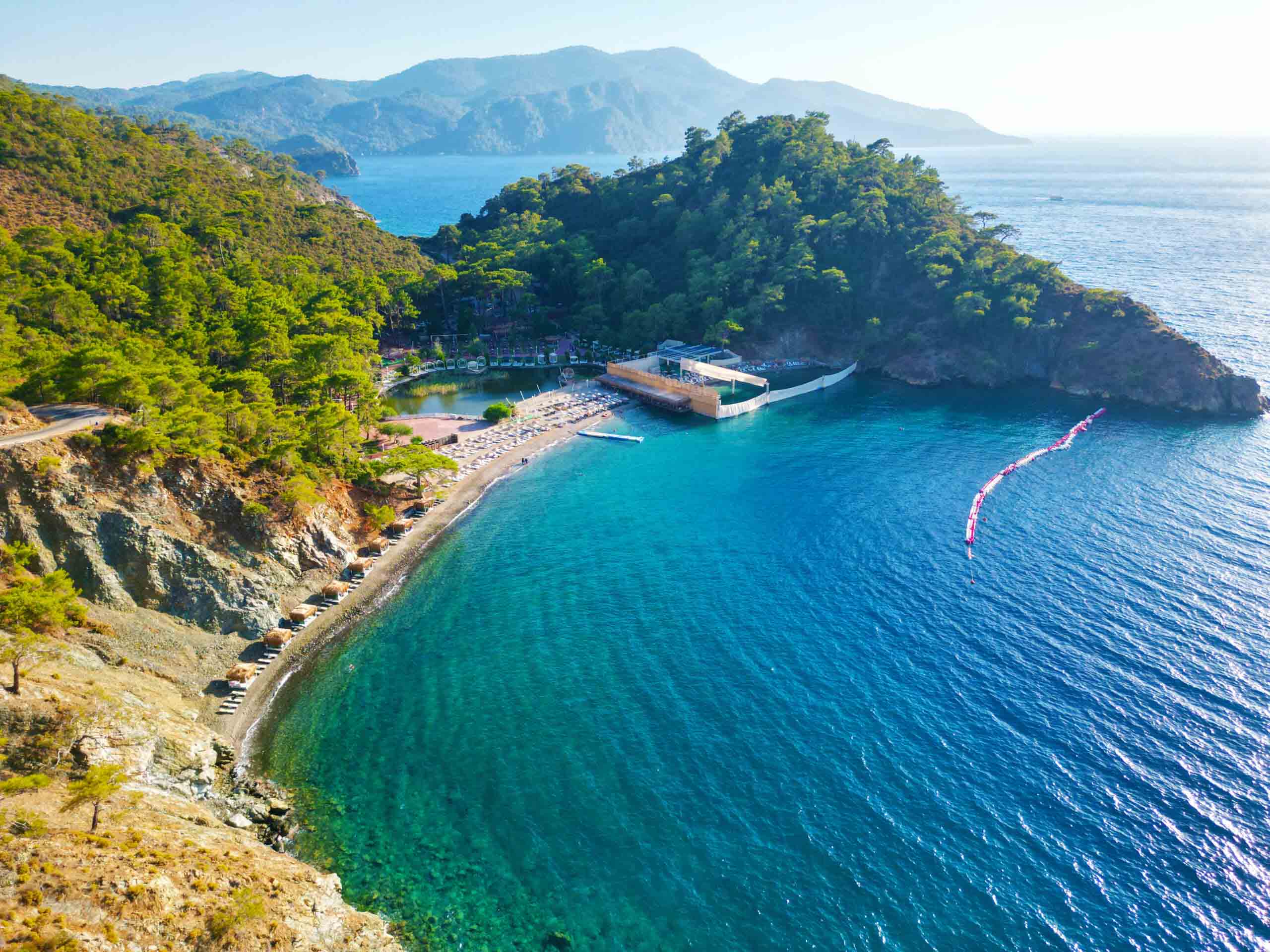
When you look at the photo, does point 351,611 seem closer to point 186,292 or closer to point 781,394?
point 186,292

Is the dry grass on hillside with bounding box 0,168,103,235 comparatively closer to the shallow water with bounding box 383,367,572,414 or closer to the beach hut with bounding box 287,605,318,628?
the shallow water with bounding box 383,367,572,414

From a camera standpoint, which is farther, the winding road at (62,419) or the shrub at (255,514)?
the shrub at (255,514)

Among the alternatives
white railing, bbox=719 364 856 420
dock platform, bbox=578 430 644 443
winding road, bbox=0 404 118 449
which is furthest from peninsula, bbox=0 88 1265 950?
white railing, bbox=719 364 856 420

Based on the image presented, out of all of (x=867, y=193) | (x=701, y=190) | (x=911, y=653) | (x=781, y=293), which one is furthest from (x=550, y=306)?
(x=911, y=653)

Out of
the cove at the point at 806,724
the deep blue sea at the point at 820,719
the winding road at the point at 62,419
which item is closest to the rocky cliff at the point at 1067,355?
the deep blue sea at the point at 820,719

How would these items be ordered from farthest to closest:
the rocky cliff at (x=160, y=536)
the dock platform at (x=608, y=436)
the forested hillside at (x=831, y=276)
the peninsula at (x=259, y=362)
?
the forested hillside at (x=831, y=276) → the dock platform at (x=608, y=436) → the rocky cliff at (x=160, y=536) → the peninsula at (x=259, y=362)

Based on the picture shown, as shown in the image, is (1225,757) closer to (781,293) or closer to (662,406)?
(662,406)

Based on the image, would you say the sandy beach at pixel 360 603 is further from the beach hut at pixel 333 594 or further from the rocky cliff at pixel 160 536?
the rocky cliff at pixel 160 536
